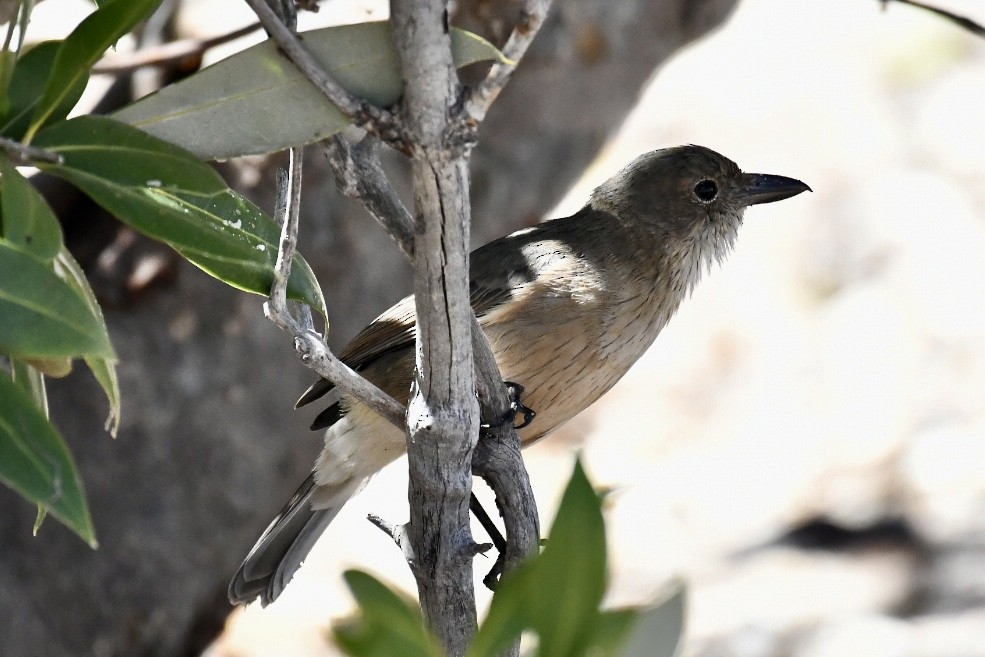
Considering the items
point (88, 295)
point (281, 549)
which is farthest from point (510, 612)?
point (281, 549)

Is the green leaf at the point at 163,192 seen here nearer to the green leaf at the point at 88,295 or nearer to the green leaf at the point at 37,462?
the green leaf at the point at 88,295

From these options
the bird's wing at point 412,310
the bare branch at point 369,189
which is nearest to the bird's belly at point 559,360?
the bird's wing at point 412,310

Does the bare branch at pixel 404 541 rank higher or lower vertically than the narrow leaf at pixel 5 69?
lower

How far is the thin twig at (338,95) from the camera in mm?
1634

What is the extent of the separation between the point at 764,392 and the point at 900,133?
266 centimetres

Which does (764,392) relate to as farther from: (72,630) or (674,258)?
(72,630)

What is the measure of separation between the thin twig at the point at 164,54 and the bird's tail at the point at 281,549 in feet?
5.00

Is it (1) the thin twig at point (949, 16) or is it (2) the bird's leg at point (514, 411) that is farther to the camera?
Answer: (1) the thin twig at point (949, 16)

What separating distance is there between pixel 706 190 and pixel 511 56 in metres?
2.53

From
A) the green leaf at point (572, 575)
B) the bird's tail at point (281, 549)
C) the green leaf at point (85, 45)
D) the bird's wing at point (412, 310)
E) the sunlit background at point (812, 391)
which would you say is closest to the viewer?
the green leaf at point (572, 575)

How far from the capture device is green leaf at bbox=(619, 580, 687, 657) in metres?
1.53

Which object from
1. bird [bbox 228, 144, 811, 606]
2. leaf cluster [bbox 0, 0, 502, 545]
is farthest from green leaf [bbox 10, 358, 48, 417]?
bird [bbox 228, 144, 811, 606]

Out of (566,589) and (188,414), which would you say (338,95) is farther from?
(188,414)

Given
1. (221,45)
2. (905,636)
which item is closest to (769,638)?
(905,636)
